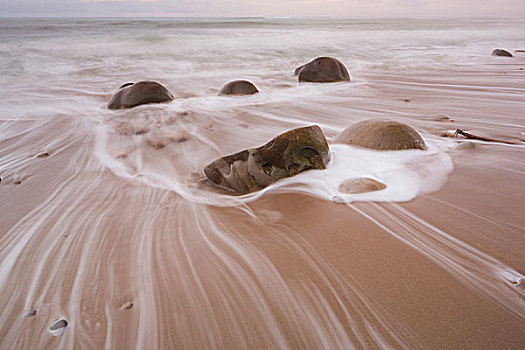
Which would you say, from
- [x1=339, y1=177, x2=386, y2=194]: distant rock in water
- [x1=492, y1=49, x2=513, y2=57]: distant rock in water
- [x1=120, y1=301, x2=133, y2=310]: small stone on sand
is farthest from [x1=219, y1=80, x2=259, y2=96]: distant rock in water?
[x1=492, y1=49, x2=513, y2=57]: distant rock in water

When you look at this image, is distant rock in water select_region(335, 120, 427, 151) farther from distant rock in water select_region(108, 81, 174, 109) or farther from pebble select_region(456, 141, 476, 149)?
distant rock in water select_region(108, 81, 174, 109)

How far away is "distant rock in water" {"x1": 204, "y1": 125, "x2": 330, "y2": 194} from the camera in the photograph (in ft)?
7.29

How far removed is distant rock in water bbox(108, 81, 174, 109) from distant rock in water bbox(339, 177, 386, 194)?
143 inches

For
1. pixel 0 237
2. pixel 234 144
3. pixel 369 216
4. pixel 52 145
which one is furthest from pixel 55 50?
pixel 369 216

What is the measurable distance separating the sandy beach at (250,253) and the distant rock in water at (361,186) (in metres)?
0.12

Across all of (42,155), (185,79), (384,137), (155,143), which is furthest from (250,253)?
(185,79)

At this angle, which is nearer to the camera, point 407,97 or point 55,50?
point 407,97

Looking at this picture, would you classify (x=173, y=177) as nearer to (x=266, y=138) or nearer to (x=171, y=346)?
(x=266, y=138)

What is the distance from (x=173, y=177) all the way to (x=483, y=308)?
2.02m

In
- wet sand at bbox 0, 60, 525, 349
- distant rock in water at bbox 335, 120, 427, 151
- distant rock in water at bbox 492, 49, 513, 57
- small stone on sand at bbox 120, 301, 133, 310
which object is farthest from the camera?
distant rock in water at bbox 492, 49, 513, 57

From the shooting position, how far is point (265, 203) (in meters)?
2.03

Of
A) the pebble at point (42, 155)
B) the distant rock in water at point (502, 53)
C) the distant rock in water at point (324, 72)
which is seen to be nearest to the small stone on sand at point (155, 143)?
the pebble at point (42, 155)

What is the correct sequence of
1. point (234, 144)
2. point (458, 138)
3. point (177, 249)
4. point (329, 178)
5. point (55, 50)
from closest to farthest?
point (177, 249) → point (329, 178) → point (458, 138) → point (234, 144) → point (55, 50)

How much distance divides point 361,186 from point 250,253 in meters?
0.94
